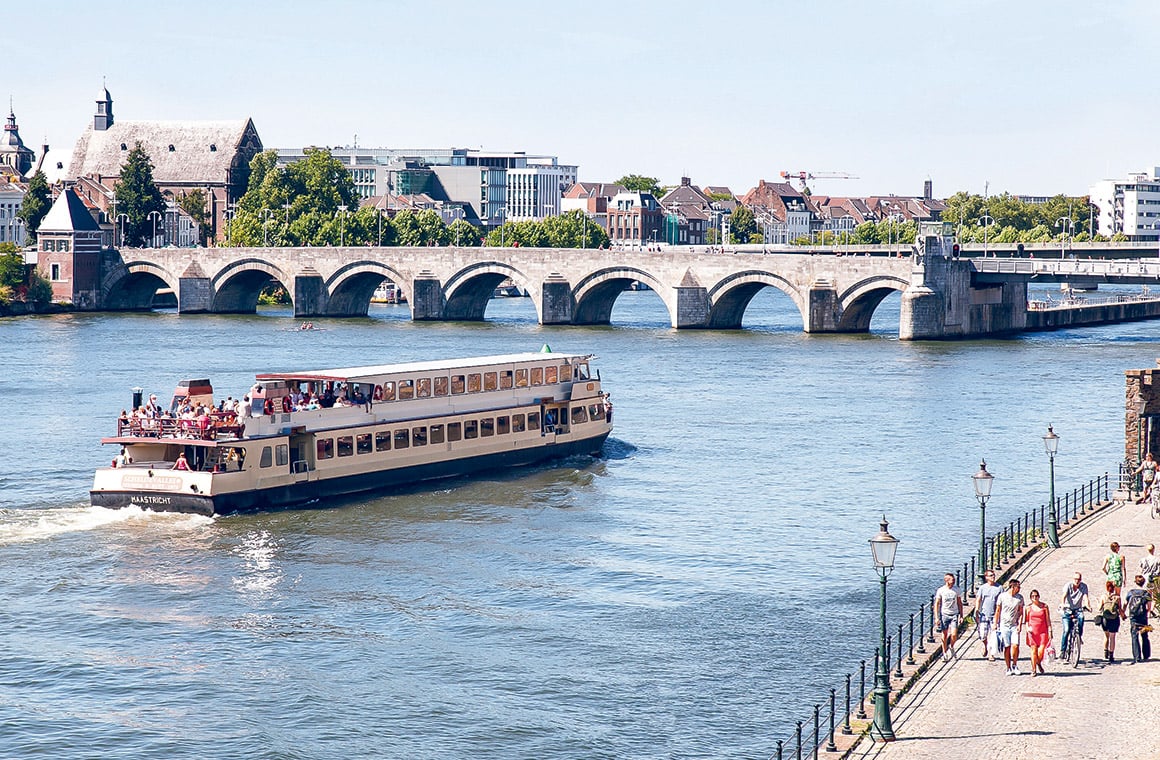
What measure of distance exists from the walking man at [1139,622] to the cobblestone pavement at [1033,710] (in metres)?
0.24

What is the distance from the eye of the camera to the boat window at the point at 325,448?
51.3 metres

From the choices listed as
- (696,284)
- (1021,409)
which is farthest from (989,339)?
(1021,409)

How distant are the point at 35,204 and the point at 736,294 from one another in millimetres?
82435

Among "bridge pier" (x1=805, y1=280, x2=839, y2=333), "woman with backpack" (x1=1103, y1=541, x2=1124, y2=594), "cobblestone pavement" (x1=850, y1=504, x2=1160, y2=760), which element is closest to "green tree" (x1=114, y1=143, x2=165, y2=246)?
"bridge pier" (x1=805, y1=280, x2=839, y2=333)

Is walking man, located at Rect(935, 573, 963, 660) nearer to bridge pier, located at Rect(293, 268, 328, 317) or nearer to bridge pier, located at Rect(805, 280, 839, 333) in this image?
bridge pier, located at Rect(805, 280, 839, 333)

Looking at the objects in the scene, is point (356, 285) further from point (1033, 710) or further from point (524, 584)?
point (1033, 710)

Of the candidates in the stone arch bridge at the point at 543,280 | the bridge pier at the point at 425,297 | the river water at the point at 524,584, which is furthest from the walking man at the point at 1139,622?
the bridge pier at the point at 425,297

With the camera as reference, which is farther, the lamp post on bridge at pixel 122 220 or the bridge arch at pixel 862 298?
the lamp post on bridge at pixel 122 220

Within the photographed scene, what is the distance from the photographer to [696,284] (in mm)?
123438

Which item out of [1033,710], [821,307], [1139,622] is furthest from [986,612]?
[821,307]

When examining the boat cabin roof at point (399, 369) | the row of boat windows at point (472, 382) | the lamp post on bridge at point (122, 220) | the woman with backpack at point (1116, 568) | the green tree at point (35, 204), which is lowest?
the woman with backpack at point (1116, 568)

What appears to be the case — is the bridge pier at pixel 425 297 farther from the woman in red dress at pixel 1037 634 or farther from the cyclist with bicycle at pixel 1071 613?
the woman in red dress at pixel 1037 634

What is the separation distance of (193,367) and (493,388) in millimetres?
35362

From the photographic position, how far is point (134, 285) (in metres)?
152
